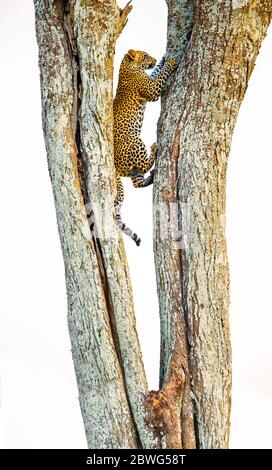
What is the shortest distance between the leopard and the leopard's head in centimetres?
12

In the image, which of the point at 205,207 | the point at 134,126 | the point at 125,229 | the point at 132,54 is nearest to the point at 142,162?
the point at 134,126

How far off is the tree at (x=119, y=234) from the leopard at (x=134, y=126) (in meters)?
0.43

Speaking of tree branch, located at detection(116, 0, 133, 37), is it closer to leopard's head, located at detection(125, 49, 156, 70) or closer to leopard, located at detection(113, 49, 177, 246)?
leopard, located at detection(113, 49, 177, 246)

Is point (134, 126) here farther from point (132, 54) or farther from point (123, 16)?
point (123, 16)

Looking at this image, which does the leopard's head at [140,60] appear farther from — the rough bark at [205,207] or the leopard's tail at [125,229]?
the leopard's tail at [125,229]

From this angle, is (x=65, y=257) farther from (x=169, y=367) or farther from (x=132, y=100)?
(x=132, y=100)

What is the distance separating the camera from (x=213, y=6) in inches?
194

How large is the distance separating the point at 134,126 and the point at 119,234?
37.8 inches

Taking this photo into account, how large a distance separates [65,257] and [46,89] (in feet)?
3.21

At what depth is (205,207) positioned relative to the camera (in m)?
4.99

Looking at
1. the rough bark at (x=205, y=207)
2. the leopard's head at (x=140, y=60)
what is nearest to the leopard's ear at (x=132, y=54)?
the leopard's head at (x=140, y=60)

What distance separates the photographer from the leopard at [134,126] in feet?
18.0

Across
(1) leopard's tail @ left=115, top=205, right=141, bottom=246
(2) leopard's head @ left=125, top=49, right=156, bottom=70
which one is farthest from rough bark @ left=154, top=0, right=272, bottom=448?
(2) leopard's head @ left=125, top=49, right=156, bottom=70
